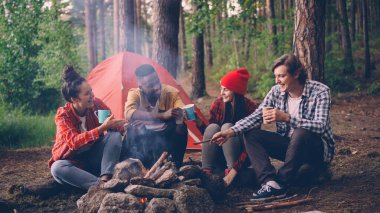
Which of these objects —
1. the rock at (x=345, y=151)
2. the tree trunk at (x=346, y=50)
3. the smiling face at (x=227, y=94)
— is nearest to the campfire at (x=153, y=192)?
the smiling face at (x=227, y=94)

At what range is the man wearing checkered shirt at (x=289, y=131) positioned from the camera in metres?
4.23

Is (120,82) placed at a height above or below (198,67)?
above

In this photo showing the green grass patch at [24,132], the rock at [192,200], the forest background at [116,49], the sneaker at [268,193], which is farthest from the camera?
the green grass patch at [24,132]

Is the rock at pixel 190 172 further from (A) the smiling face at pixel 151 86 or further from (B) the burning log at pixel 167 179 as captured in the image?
(A) the smiling face at pixel 151 86

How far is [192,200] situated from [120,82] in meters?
3.34

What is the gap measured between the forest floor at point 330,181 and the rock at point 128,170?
1.79ft

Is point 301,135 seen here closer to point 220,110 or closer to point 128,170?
point 220,110

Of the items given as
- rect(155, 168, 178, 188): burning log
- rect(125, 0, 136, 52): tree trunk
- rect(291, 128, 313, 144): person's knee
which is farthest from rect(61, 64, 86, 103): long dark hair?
rect(125, 0, 136, 52): tree trunk

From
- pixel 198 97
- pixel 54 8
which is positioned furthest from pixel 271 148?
pixel 198 97

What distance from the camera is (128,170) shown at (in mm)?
4203

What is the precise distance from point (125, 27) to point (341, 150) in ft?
16.9

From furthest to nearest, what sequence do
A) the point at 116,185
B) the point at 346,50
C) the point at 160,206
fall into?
the point at 346,50 → the point at 116,185 → the point at 160,206

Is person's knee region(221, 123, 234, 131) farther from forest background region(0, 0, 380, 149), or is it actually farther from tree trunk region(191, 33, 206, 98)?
tree trunk region(191, 33, 206, 98)

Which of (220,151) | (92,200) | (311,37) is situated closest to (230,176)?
(220,151)
